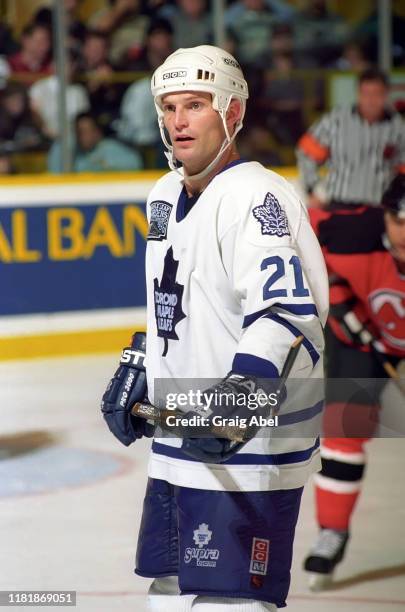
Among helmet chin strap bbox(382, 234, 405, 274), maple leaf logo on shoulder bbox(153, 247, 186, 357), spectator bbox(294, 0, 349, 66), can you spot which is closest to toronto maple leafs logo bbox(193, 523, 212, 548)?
maple leaf logo on shoulder bbox(153, 247, 186, 357)

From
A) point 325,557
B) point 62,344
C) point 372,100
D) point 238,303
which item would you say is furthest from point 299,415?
point 62,344

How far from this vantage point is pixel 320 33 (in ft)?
23.8

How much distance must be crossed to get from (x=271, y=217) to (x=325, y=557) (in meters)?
1.35

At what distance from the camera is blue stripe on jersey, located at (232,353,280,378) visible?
1.79m

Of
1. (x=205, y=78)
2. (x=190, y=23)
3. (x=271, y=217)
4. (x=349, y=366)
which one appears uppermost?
(x=205, y=78)

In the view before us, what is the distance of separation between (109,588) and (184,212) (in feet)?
4.06

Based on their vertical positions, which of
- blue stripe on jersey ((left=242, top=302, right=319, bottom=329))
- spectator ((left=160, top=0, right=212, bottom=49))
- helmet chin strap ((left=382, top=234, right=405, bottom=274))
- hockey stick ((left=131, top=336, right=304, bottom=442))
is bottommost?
spectator ((left=160, top=0, right=212, bottom=49))

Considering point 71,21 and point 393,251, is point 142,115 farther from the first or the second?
point 393,251

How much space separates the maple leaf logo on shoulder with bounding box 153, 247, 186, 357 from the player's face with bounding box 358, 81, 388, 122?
13.1 ft

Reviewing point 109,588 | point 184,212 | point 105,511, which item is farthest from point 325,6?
point 184,212

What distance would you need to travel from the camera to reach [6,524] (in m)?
3.51

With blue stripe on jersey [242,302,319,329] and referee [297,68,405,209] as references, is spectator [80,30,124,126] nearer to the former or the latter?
referee [297,68,405,209]

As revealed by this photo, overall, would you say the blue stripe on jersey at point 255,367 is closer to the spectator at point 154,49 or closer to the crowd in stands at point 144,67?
the crowd in stands at point 144,67

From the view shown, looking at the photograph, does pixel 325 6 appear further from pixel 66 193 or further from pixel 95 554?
pixel 95 554
